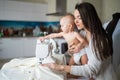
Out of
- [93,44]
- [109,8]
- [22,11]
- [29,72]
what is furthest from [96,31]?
[22,11]

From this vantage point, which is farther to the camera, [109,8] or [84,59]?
[109,8]

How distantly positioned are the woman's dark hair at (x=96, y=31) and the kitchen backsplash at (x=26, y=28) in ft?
14.6

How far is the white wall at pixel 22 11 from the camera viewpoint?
17.7 ft

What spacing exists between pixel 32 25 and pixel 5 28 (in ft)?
2.78

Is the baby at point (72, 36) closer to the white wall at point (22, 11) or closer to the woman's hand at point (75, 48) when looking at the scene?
the woman's hand at point (75, 48)

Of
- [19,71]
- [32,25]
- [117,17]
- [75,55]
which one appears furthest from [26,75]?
[32,25]

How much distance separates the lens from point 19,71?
1.35 m

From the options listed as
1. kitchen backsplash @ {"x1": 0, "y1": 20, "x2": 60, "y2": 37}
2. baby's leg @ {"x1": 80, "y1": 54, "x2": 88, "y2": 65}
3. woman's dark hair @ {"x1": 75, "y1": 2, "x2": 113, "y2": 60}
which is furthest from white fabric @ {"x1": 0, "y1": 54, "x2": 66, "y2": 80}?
kitchen backsplash @ {"x1": 0, "y1": 20, "x2": 60, "y2": 37}

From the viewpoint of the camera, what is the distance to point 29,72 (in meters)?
1.30

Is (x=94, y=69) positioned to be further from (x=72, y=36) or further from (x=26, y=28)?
(x=26, y=28)

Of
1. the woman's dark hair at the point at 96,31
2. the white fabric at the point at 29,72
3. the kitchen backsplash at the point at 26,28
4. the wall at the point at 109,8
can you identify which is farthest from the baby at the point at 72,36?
the kitchen backsplash at the point at 26,28

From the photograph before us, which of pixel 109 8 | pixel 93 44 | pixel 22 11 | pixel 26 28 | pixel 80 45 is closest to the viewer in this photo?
pixel 93 44

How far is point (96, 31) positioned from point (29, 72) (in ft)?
1.73

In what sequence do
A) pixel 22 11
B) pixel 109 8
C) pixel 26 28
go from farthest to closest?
pixel 26 28, pixel 22 11, pixel 109 8
